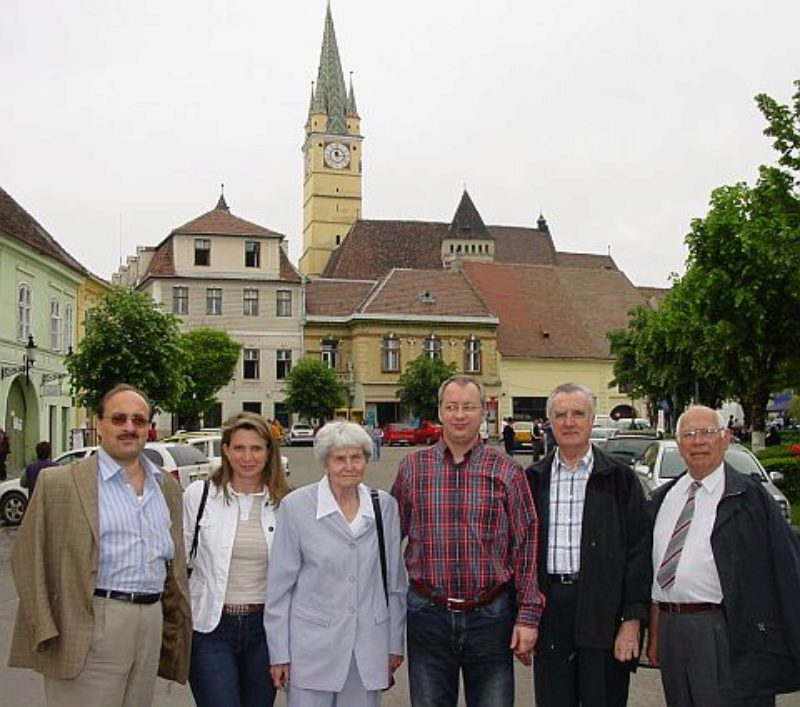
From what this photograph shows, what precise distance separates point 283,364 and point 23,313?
121ft

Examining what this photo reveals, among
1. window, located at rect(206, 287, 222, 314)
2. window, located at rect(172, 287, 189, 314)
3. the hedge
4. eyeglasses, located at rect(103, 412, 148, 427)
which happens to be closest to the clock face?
window, located at rect(206, 287, 222, 314)

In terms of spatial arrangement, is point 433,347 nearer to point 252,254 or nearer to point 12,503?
point 252,254

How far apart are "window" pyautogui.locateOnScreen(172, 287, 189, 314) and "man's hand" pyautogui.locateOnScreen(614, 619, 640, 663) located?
204 ft

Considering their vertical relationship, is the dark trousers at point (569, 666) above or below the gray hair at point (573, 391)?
below

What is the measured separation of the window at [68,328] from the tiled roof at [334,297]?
3242cm

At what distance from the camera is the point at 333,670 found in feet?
16.3

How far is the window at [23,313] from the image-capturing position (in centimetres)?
3117

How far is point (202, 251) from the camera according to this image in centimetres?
6581

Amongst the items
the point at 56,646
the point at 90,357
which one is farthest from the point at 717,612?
the point at 90,357

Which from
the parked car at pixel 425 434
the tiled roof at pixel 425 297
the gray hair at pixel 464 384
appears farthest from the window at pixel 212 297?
the gray hair at pixel 464 384

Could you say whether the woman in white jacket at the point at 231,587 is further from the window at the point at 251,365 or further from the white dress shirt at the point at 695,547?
the window at the point at 251,365

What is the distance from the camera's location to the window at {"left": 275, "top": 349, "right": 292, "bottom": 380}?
224 ft

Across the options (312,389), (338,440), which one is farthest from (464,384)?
(312,389)

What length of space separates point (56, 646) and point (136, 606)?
1.21 ft
